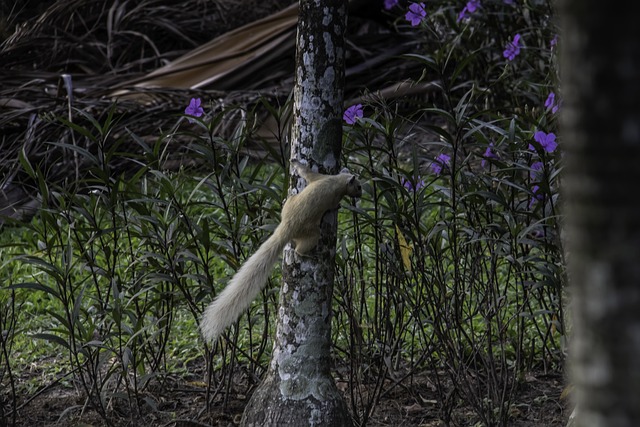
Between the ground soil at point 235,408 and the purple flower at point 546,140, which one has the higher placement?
the purple flower at point 546,140

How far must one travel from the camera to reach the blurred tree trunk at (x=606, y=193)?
0.97 m

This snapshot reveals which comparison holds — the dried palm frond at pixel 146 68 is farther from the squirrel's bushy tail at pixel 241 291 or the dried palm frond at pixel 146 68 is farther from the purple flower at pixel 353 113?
the squirrel's bushy tail at pixel 241 291

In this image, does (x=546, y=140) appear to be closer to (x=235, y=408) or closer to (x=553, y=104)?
(x=553, y=104)

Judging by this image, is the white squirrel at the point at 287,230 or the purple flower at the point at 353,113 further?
the purple flower at the point at 353,113

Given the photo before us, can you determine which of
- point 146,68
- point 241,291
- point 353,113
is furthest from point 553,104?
point 146,68

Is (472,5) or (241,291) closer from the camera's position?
(241,291)

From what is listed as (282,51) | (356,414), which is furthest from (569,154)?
(282,51)

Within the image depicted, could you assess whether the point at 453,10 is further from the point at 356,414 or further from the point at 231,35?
the point at 356,414

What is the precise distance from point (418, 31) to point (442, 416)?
389 cm

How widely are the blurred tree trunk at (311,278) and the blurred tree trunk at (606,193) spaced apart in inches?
58.0

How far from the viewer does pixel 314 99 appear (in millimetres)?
2482

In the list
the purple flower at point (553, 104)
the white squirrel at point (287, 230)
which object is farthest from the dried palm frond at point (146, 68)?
the white squirrel at point (287, 230)

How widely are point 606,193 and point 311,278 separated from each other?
1.59 metres

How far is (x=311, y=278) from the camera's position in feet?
8.29
